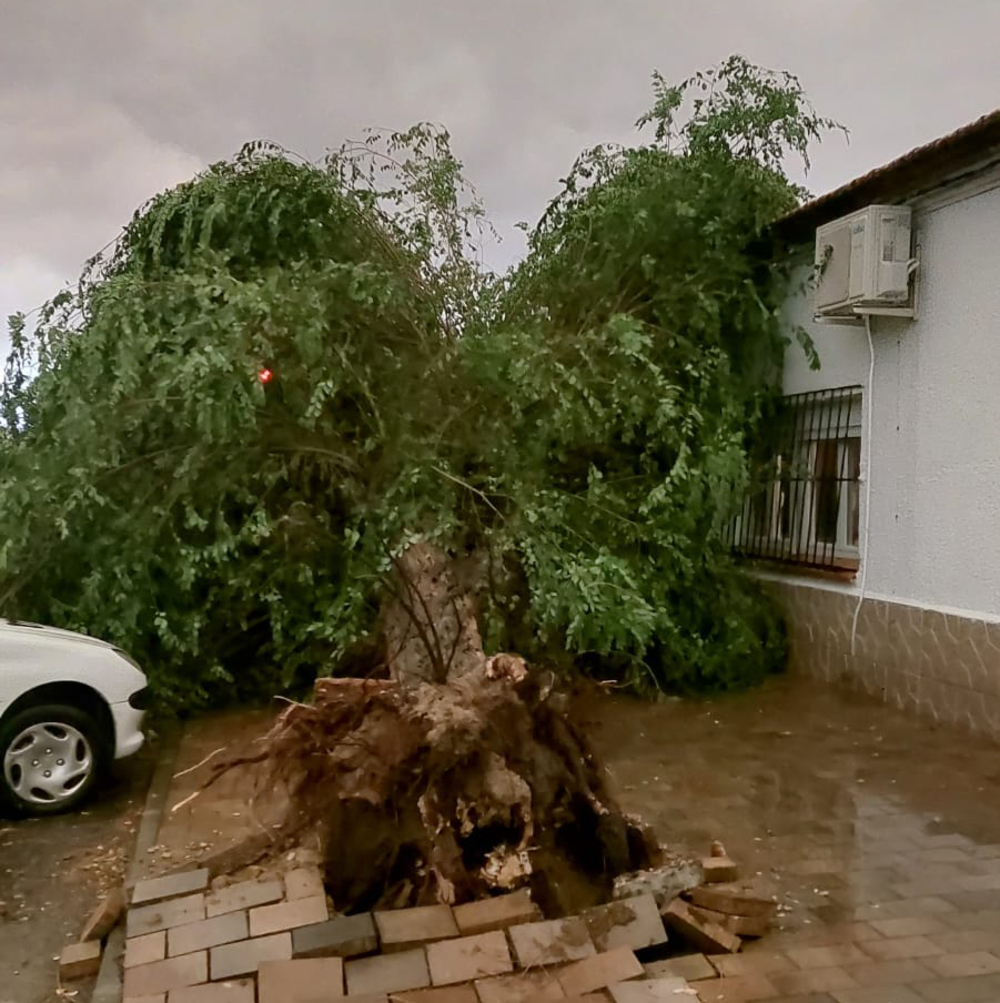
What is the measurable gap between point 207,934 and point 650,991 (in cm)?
155

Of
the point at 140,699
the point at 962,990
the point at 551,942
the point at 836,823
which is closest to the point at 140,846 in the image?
the point at 140,699

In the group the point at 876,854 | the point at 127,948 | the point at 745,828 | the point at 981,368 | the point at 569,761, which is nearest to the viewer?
the point at 127,948

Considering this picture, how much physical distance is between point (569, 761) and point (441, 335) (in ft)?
12.7

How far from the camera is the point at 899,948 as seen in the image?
3.51 meters

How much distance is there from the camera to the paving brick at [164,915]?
12.2 feet

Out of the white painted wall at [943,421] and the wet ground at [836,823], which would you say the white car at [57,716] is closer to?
the wet ground at [836,823]

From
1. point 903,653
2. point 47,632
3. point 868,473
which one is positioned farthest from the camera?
point 868,473

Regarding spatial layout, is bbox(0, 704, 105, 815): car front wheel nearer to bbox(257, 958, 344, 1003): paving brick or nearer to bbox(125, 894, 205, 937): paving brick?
bbox(125, 894, 205, 937): paving brick

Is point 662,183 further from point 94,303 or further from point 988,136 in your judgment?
point 94,303

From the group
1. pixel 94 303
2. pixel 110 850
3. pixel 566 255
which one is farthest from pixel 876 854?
pixel 94 303

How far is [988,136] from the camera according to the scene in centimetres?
589

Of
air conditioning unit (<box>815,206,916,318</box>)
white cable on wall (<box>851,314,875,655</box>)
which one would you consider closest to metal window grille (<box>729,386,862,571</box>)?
white cable on wall (<box>851,314,875,655</box>)

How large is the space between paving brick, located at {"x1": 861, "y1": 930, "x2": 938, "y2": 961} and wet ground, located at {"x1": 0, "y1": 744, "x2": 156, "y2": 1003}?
8.80ft

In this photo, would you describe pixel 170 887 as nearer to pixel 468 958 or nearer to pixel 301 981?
pixel 301 981
